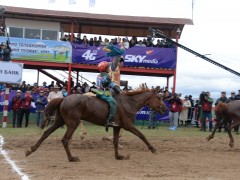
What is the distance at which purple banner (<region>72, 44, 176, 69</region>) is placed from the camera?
27.2 m

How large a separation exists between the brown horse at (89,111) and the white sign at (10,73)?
9.50m

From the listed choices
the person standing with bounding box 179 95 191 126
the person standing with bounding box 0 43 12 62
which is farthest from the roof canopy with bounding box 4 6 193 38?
the person standing with bounding box 0 43 12 62

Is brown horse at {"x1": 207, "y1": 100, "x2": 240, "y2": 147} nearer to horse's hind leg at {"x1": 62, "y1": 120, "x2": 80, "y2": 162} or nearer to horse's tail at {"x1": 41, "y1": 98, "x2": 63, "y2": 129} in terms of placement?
horse's hind leg at {"x1": 62, "y1": 120, "x2": 80, "y2": 162}

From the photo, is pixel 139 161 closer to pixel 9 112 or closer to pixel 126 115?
pixel 126 115

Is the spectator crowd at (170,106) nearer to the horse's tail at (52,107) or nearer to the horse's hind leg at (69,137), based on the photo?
the horse's tail at (52,107)

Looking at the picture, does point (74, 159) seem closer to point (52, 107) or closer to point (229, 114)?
point (52, 107)

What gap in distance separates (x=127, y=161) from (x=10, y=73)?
1111 cm

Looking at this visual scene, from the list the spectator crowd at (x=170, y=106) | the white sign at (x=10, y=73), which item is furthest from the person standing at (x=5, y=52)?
the spectator crowd at (x=170, y=106)

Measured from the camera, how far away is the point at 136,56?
27.3m

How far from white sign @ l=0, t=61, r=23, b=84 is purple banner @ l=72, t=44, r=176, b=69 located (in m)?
7.83

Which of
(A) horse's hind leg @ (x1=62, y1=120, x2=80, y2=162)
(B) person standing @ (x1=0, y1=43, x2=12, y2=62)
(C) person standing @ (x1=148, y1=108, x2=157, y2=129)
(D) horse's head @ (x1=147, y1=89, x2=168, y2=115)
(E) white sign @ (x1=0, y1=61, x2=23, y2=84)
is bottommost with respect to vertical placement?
(C) person standing @ (x1=148, y1=108, x2=157, y2=129)

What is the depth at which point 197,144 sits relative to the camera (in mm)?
14062

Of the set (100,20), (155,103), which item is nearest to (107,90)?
(155,103)

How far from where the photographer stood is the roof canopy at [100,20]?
2745cm
